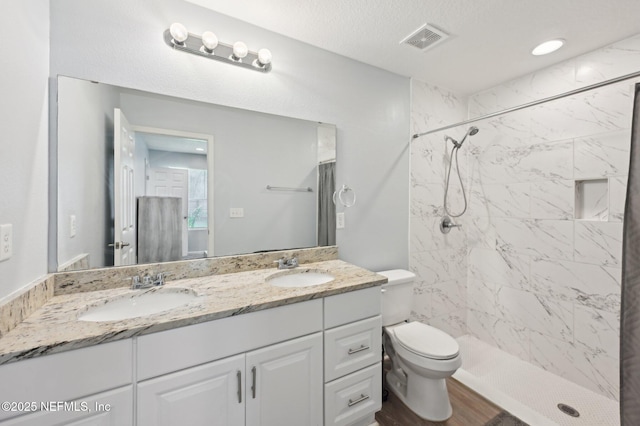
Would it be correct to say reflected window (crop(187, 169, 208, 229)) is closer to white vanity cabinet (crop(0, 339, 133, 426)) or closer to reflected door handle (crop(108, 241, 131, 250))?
reflected door handle (crop(108, 241, 131, 250))

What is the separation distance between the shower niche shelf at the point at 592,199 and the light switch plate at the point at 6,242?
125 inches

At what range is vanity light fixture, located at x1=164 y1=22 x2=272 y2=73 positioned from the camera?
1421mm

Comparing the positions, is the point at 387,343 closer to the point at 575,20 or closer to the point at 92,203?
the point at 92,203

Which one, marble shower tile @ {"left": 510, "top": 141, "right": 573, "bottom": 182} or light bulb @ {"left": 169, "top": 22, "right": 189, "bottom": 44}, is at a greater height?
light bulb @ {"left": 169, "top": 22, "right": 189, "bottom": 44}

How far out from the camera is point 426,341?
1759 mm

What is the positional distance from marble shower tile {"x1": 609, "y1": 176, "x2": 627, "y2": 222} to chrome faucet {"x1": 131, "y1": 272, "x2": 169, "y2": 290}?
283 centimetres

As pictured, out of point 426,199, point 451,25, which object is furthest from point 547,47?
point 426,199

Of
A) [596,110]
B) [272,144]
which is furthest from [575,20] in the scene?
[272,144]

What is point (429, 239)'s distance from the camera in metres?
2.47

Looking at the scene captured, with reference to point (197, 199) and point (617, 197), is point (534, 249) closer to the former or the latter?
point (617, 197)

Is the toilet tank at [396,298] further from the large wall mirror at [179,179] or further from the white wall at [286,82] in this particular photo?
the large wall mirror at [179,179]

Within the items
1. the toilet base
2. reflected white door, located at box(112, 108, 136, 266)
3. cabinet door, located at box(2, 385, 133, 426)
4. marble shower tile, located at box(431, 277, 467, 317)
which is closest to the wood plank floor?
the toilet base

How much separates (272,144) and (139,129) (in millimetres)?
738

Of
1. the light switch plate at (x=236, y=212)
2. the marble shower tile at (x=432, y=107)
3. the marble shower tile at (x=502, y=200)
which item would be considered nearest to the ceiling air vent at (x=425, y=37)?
the marble shower tile at (x=432, y=107)
